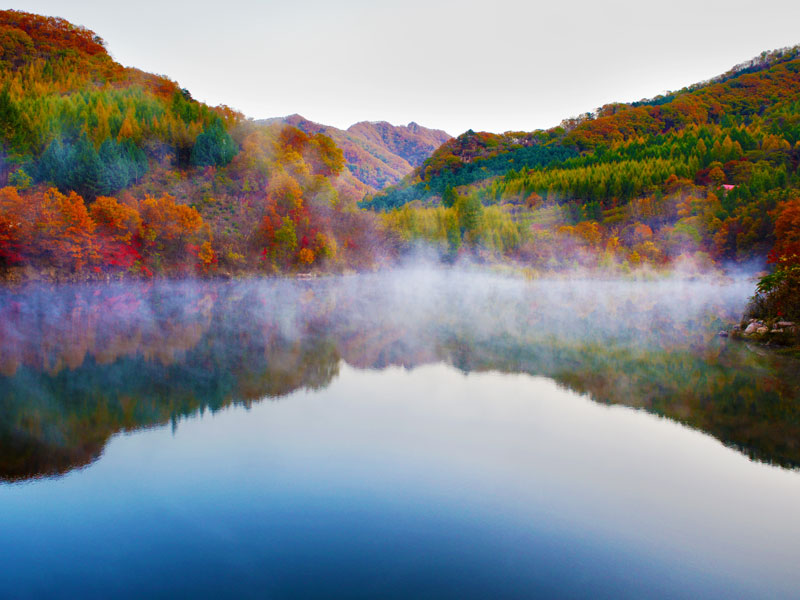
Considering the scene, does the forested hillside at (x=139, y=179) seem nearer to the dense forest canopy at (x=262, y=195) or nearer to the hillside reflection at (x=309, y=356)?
Result: the dense forest canopy at (x=262, y=195)

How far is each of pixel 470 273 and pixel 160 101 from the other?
42.3m

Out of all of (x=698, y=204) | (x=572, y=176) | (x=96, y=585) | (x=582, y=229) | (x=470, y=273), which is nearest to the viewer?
(x=96, y=585)

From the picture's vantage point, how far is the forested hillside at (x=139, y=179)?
3656 cm

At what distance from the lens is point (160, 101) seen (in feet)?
202

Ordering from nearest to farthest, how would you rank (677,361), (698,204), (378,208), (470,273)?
(677,361) < (698,204) < (470,273) < (378,208)

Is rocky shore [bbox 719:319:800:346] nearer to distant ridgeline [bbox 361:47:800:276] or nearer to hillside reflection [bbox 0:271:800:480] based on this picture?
hillside reflection [bbox 0:271:800:480]

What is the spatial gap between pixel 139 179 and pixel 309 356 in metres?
39.4

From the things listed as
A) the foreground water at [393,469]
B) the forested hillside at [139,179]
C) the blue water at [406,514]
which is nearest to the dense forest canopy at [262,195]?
the forested hillside at [139,179]

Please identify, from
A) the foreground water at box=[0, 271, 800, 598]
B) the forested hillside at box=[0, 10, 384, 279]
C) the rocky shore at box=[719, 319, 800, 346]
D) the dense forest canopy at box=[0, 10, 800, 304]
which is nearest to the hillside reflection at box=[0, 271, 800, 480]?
the foreground water at box=[0, 271, 800, 598]

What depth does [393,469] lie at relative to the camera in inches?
371

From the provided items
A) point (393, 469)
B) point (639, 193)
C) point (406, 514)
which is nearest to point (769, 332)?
point (393, 469)

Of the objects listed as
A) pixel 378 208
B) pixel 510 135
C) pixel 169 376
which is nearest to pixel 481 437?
pixel 169 376

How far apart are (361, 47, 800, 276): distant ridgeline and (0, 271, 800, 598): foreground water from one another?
63.8ft

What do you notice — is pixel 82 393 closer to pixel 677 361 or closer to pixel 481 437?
pixel 481 437
